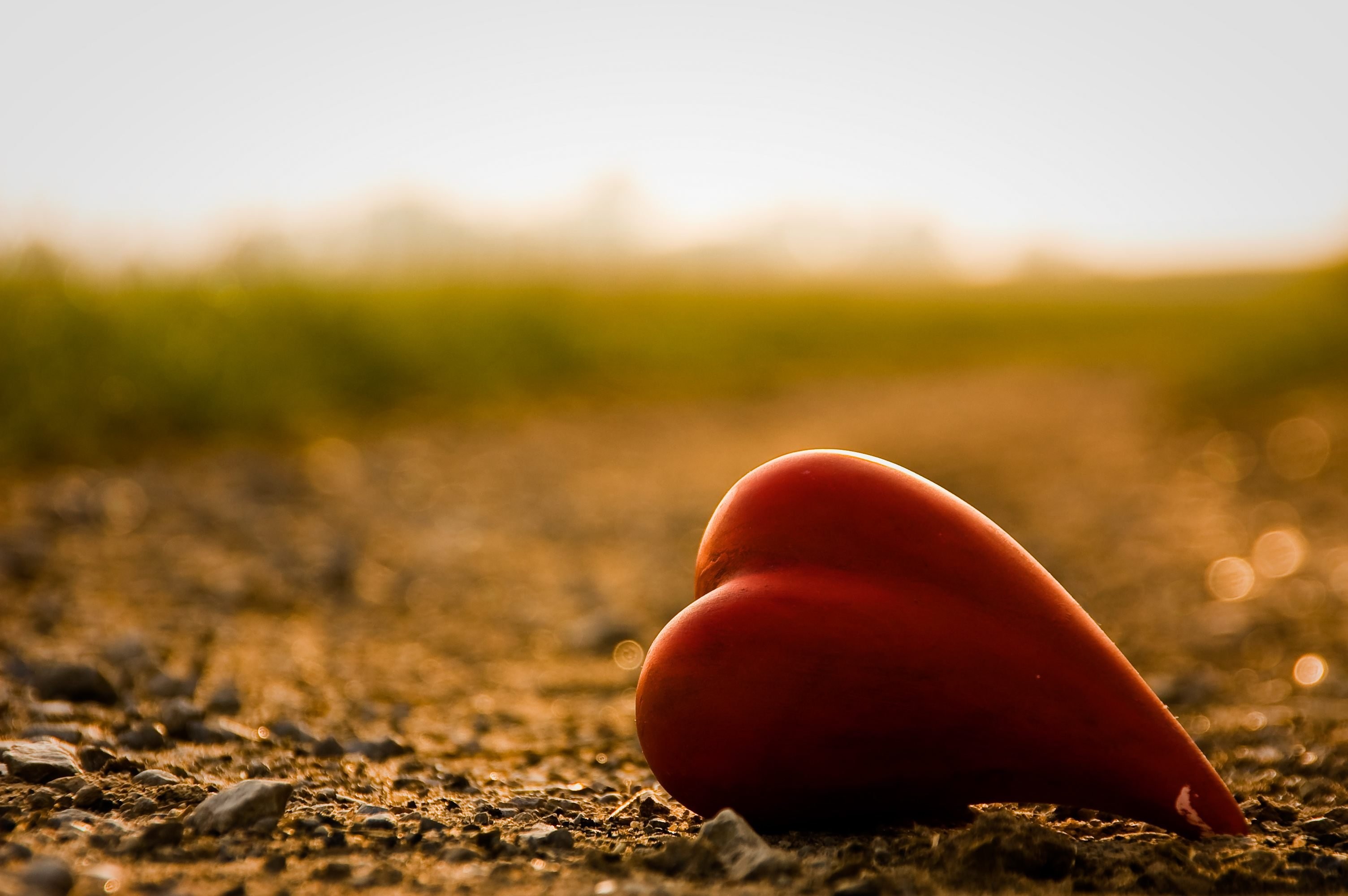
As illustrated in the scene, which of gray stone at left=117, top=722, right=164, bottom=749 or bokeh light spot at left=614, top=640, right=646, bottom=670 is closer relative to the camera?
gray stone at left=117, top=722, right=164, bottom=749

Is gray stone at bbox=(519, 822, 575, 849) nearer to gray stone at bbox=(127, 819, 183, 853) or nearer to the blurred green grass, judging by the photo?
gray stone at bbox=(127, 819, 183, 853)

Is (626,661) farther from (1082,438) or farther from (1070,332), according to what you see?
(1070,332)

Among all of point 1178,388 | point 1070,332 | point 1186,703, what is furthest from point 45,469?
point 1070,332

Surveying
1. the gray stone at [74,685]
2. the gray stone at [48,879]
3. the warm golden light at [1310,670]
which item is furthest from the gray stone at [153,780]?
the warm golden light at [1310,670]

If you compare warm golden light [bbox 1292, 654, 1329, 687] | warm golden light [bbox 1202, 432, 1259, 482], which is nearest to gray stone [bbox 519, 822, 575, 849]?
warm golden light [bbox 1292, 654, 1329, 687]

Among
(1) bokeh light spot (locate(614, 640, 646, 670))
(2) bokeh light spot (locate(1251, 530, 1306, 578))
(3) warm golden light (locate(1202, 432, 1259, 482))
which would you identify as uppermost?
(3) warm golden light (locate(1202, 432, 1259, 482))
